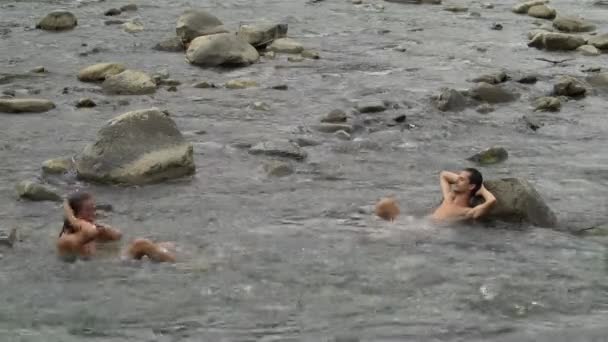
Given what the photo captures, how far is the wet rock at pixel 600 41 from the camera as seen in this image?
1856 centimetres

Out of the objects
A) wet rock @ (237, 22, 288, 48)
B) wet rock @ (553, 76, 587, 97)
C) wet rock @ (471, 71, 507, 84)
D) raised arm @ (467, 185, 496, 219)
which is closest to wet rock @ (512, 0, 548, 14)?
wet rock @ (237, 22, 288, 48)

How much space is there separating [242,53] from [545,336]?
402 inches

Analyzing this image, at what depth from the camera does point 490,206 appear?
32.9 feet

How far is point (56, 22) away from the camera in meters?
19.3

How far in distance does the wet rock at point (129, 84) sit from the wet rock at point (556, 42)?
7.77 m

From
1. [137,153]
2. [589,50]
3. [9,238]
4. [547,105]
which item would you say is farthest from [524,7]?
[9,238]

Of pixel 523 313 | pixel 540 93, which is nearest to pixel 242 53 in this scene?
pixel 540 93

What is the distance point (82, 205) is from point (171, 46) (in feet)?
29.4

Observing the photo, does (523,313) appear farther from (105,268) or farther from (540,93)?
(540,93)

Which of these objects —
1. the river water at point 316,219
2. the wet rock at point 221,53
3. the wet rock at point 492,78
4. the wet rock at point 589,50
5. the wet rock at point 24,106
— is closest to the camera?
the river water at point 316,219

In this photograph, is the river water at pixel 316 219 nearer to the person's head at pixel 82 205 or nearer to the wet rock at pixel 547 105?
the wet rock at pixel 547 105

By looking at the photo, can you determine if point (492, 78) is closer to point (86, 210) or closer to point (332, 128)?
point (332, 128)

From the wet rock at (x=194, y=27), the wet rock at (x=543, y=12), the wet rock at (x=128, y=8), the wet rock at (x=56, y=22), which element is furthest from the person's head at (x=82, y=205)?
the wet rock at (x=543, y=12)

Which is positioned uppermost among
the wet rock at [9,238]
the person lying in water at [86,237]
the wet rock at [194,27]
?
the person lying in water at [86,237]
